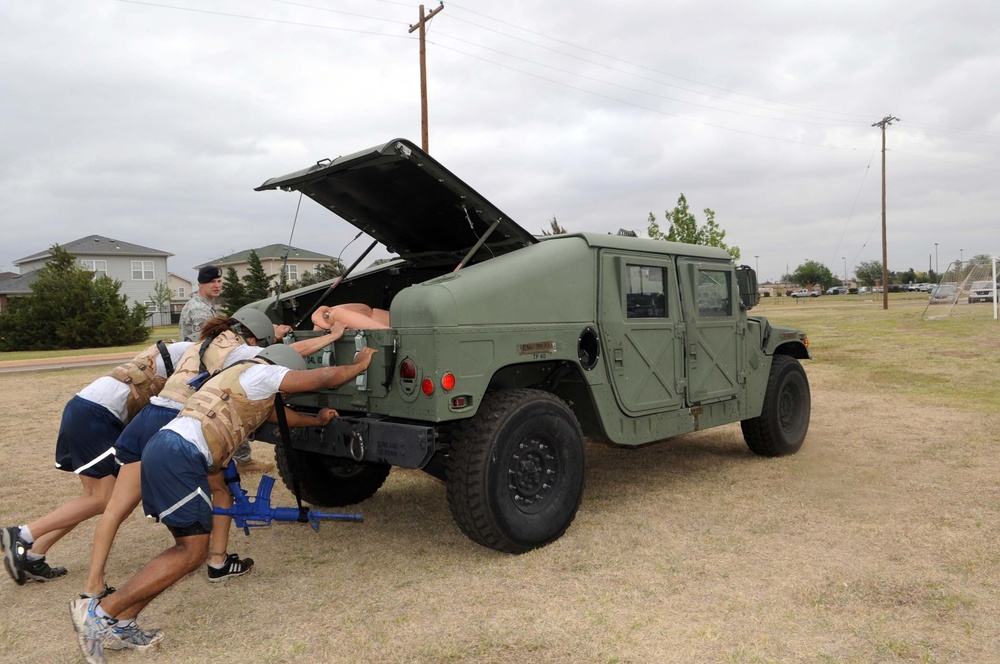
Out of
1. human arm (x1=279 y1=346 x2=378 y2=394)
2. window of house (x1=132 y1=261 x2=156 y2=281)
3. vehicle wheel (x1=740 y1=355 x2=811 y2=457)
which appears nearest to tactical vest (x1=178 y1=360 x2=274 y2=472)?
human arm (x1=279 y1=346 x2=378 y2=394)

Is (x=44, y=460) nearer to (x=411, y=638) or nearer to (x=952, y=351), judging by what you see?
(x=411, y=638)

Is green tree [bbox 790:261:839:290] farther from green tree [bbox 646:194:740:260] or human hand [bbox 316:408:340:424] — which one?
human hand [bbox 316:408:340:424]

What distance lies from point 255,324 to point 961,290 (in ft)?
99.1

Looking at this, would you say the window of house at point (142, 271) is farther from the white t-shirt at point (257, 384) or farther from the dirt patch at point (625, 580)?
the white t-shirt at point (257, 384)

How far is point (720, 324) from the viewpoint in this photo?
20.1 feet

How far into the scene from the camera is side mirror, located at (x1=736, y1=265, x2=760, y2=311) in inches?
253

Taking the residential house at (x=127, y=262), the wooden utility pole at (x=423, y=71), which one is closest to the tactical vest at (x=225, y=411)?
the wooden utility pole at (x=423, y=71)

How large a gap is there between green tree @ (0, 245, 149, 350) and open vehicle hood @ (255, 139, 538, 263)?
2672 centimetres

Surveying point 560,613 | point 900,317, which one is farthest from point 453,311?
point 900,317

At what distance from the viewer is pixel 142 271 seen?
56000mm

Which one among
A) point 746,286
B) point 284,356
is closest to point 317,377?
point 284,356

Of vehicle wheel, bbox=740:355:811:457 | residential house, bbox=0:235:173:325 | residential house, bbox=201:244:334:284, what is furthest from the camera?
residential house, bbox=201:244:334:284

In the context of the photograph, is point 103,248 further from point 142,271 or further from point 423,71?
point 423,71

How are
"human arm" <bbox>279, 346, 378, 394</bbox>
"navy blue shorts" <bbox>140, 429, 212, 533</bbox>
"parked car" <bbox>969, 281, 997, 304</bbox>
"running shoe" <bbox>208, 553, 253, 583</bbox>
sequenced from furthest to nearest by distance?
1. "parked car" <bbox>969, 281, 997, 304</bbox>
2. "running shoe" <bbox>208, 553, 253, 583</bbox>
3. "human arm" <bbox>279, 346, 378, 394</bbox>
4. "navy blue shorts" <bbox>140, 429, 212, 533</bbox>
